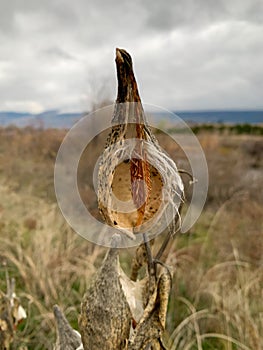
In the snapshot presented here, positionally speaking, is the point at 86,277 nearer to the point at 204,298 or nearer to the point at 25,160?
the point at 204,298

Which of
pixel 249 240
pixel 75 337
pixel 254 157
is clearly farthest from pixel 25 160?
pixel 75 337

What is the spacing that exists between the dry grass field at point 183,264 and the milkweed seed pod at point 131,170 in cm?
23

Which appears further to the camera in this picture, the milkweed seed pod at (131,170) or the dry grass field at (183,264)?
the dry grass field at (183,264)

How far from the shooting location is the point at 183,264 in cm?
221

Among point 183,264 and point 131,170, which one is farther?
point 183,264

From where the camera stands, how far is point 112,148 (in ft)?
1.09

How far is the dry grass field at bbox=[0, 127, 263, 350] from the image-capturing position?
1.43 metres

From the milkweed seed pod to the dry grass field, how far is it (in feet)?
0.77

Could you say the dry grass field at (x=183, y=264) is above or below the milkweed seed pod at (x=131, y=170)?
below

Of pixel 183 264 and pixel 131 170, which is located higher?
pixel 131 170

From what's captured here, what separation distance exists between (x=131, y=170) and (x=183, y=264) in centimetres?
195

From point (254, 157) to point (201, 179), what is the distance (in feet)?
18.7

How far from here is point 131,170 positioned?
35 cm

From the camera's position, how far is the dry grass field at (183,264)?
1431mm
